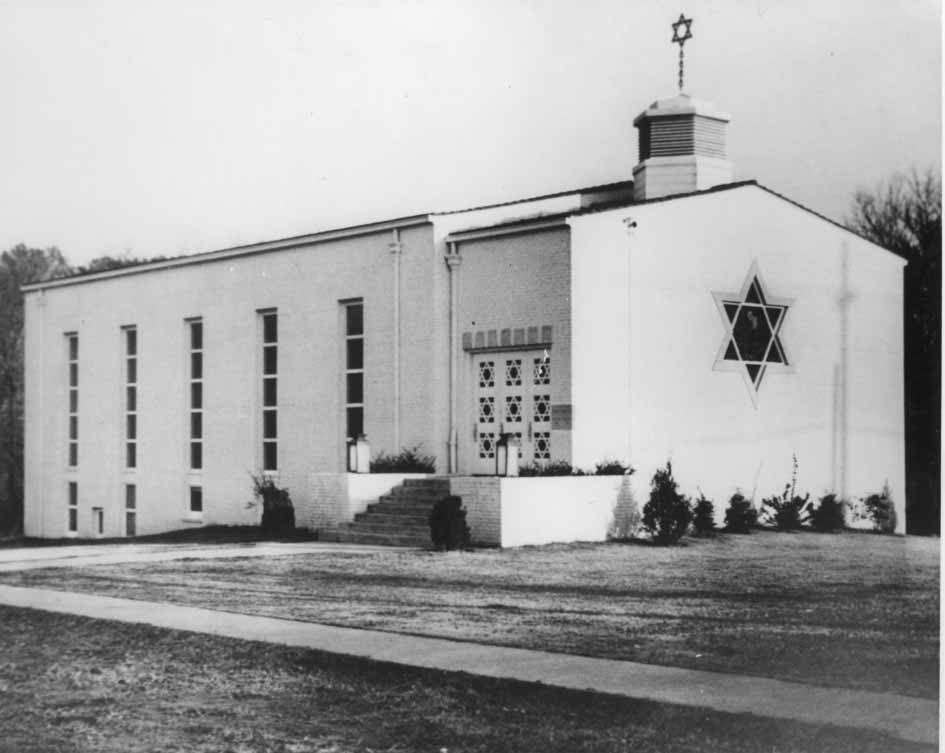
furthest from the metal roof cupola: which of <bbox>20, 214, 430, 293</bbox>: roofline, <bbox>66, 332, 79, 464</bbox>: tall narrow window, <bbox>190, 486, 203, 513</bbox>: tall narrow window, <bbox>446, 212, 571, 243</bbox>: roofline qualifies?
<bbox>66, 332, 79, 464</bbox>: tall narrow window

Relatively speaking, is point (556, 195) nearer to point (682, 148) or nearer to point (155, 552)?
point (682, 148)

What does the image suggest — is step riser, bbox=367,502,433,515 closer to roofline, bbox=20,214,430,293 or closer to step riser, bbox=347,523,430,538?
step riser, bbox=347,523,430,538

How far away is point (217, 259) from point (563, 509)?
10270 mm

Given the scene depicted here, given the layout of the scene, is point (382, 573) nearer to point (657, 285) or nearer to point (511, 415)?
point (511, 415)

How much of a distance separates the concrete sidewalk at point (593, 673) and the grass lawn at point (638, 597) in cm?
30

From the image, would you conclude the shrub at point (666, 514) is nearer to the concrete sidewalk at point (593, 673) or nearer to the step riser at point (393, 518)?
the step riser at point (393, 518)

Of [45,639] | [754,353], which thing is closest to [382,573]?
[45,639]

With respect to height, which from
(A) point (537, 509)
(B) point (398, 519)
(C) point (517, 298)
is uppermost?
(C) point (517, 298)

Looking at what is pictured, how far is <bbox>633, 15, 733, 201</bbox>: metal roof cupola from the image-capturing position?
19.7 m

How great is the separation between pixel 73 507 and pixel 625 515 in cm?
1466

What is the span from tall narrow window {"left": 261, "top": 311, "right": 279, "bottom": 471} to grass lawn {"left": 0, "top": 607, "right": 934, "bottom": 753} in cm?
1310

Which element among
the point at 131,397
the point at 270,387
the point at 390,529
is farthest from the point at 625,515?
the point at 131,397

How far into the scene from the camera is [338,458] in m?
21.4

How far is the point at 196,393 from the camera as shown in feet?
80.5
